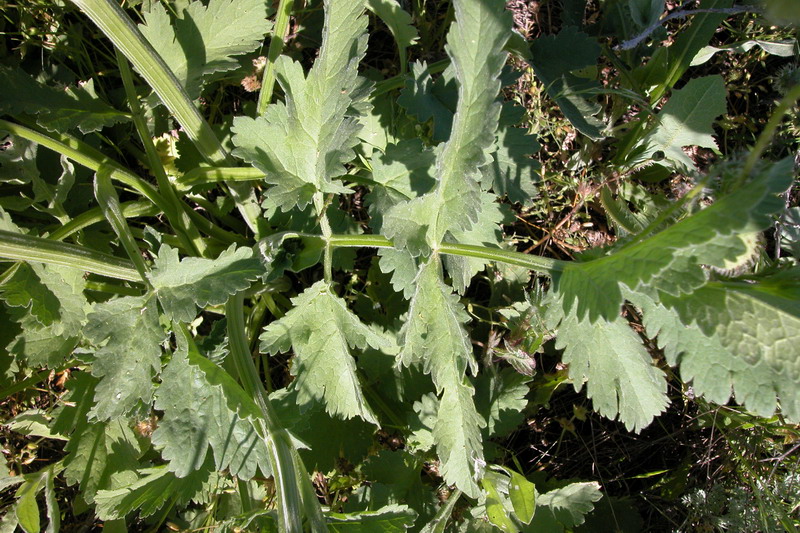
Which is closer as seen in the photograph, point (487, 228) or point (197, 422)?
point (197, 422)

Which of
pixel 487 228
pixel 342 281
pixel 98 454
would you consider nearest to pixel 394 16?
pixel 487 228

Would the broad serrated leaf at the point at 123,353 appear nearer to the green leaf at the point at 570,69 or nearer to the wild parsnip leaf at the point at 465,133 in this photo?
the wild parsnip leaf at the point at 465,133

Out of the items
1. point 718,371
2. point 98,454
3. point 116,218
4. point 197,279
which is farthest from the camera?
point 98,454

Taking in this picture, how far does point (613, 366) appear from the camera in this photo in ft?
6.23

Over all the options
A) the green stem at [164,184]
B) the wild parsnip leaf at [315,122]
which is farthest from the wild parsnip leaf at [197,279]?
the green stem at [164,184]

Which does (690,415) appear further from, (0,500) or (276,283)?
(0,500)

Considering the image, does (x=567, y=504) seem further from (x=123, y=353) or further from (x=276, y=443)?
(x=123, y=353)

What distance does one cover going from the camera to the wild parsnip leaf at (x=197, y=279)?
1.80 meters

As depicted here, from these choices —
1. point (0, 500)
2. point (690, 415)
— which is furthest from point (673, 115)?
point (0, 500)

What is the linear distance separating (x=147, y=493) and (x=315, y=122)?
1472 millimetres

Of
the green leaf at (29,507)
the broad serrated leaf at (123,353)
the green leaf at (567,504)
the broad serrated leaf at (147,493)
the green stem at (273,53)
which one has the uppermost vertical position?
the green stem at (273,53)

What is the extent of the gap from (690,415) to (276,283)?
2060 mm

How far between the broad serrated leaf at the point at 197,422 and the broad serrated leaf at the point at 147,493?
1.19ft

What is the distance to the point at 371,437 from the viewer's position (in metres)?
2.72
